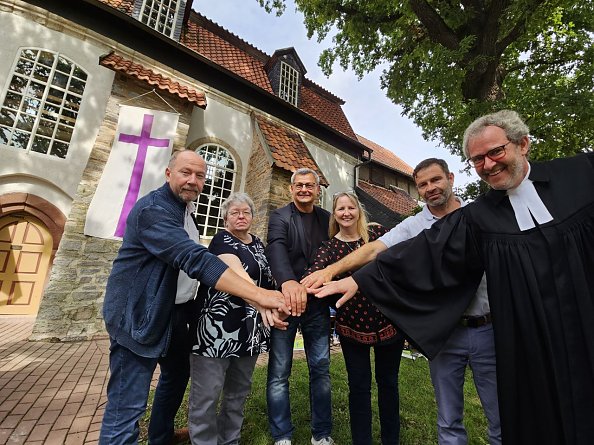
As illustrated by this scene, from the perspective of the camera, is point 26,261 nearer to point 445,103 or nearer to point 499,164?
point 499,164

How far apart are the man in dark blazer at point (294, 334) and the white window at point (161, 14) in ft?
29.4

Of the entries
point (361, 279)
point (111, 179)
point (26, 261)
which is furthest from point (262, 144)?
point (361, 279)

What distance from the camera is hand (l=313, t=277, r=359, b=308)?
5.88 feet

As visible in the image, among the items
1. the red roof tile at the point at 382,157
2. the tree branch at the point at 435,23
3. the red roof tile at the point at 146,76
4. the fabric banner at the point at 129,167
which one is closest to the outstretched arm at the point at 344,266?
the fabric banner at the point at 129,167

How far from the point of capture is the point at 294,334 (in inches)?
93.5

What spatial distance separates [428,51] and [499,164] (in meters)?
8.08

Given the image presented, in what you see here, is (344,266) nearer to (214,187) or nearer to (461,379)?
(461,379)

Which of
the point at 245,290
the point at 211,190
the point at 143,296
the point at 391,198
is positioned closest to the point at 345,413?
the point at 245,290

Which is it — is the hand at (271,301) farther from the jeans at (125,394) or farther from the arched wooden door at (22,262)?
the arched wooden door at (22,262)

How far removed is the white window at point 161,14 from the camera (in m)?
8.12

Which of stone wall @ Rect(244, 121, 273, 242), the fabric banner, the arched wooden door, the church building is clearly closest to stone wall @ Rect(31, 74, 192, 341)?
the church building

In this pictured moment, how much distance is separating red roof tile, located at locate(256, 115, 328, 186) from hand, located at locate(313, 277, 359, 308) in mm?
6171

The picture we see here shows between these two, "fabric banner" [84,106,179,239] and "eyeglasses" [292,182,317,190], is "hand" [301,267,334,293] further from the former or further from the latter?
"fabric banner" [84,106,179,239]

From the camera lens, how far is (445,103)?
7383mm
